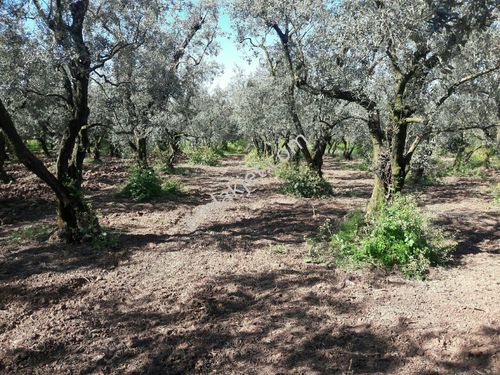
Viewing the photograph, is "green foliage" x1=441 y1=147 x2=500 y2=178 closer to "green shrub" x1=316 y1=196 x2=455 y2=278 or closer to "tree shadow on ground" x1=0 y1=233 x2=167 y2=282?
"green shrub" x1=316 y1=196 x2=455 y2=278

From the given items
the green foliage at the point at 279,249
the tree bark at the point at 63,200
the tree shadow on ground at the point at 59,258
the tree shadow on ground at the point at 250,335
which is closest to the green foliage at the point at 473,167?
the green foliage at the point at 279,249

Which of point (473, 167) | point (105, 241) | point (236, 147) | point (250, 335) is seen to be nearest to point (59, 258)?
point (105, 241)

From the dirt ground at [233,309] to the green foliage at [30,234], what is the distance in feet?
0.53

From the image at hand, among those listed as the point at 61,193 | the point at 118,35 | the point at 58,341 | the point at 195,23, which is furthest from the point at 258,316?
the point at 195,23

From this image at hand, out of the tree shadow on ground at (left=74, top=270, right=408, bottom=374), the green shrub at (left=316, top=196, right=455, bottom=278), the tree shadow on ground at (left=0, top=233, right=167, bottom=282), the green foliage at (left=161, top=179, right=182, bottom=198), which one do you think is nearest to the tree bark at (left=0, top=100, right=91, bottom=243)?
the tree shadow on ground at (left=0, top=233, right=167, bottom=282)

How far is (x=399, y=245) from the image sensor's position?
686 centimetres

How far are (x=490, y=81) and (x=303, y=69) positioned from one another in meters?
9.12

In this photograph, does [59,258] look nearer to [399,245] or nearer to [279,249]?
[279,249]

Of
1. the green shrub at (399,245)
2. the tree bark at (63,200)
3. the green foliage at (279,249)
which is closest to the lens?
the green shrub at (399,245)

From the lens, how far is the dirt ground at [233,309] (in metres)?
4.54

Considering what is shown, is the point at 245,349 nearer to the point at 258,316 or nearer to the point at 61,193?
the point at 258,316

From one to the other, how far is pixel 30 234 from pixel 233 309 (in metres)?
6.22

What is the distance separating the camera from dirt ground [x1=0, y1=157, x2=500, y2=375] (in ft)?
14.9

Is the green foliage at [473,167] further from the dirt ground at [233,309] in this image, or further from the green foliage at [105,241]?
the green foliage at [105,241]
